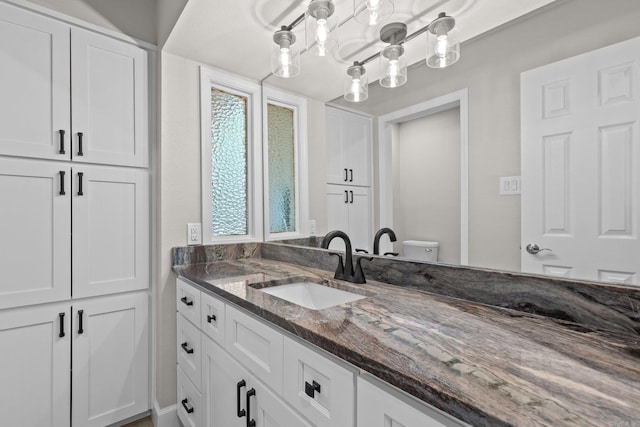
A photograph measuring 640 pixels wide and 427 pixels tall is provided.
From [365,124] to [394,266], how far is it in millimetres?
631

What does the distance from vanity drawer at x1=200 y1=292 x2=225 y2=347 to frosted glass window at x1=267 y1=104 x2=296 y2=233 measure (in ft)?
2.49

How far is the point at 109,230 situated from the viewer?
5.64 feet

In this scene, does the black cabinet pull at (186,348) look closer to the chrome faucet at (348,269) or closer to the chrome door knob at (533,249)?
the chrome faucet at (348,269)

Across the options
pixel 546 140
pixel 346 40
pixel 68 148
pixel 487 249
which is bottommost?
pixel 487 249

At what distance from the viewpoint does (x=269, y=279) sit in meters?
1.40

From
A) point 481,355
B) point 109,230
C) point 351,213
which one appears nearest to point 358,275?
point 351,213

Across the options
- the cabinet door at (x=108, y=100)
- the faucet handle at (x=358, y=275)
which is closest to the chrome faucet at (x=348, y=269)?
the faucet handle at (x=358, y=275)

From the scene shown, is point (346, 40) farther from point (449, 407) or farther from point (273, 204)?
point (449, 407)

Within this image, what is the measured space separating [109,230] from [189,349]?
2.61 ft

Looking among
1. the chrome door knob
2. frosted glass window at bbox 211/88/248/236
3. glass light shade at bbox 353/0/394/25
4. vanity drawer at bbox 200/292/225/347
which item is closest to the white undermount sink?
vanity drawer at bbox 200/292/225/347

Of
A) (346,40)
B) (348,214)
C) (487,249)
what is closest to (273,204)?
(348,214)

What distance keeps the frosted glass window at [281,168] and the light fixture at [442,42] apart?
102 centimetres

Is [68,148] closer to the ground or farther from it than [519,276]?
farther from it

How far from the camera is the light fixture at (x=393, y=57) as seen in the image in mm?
1253
